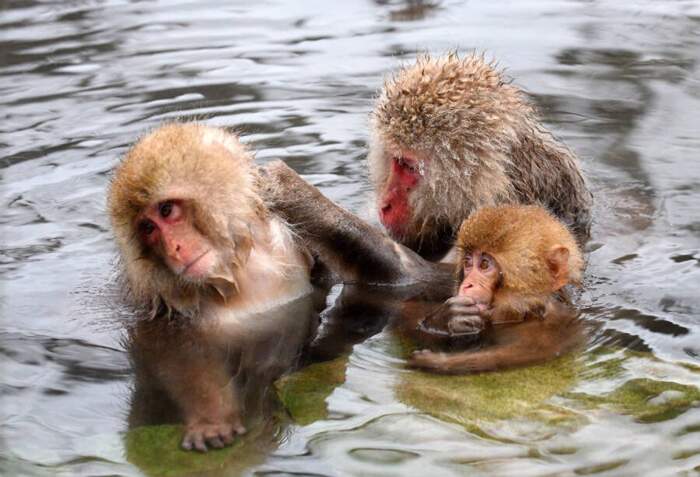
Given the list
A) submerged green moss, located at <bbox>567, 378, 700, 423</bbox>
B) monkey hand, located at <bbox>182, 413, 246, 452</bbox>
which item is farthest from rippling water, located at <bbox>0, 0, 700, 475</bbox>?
monkey hand, located at <bbox>182, 413, 246, 452</bbox>

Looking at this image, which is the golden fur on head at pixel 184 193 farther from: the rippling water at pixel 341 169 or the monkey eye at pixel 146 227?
the rippling water at pixel 341 169

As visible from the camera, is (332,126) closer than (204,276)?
No

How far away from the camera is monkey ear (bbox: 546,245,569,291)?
654 centimetres

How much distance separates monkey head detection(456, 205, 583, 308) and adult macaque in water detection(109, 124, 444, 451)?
24.7 inches

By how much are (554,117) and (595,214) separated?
79.2 inches

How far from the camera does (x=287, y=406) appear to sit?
5.84m

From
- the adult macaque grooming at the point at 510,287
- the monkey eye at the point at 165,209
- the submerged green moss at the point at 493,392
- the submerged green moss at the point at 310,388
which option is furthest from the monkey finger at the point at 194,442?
the adult macaque grooming at the point at 510,287

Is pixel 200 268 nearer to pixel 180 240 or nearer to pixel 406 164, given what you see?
pixel 180 240

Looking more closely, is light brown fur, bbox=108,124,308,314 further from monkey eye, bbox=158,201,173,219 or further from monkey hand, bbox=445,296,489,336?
monkey hand, bbox=445,296,489,336

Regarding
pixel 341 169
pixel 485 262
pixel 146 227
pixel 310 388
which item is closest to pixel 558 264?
pixel 485 262

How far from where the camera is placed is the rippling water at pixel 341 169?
5.40 m

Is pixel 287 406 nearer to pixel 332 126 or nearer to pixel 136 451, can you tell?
pixel 136 451

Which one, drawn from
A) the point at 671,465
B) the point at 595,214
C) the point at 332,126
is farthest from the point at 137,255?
the point at 332,126

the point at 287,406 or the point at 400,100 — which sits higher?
the point at 400,100
